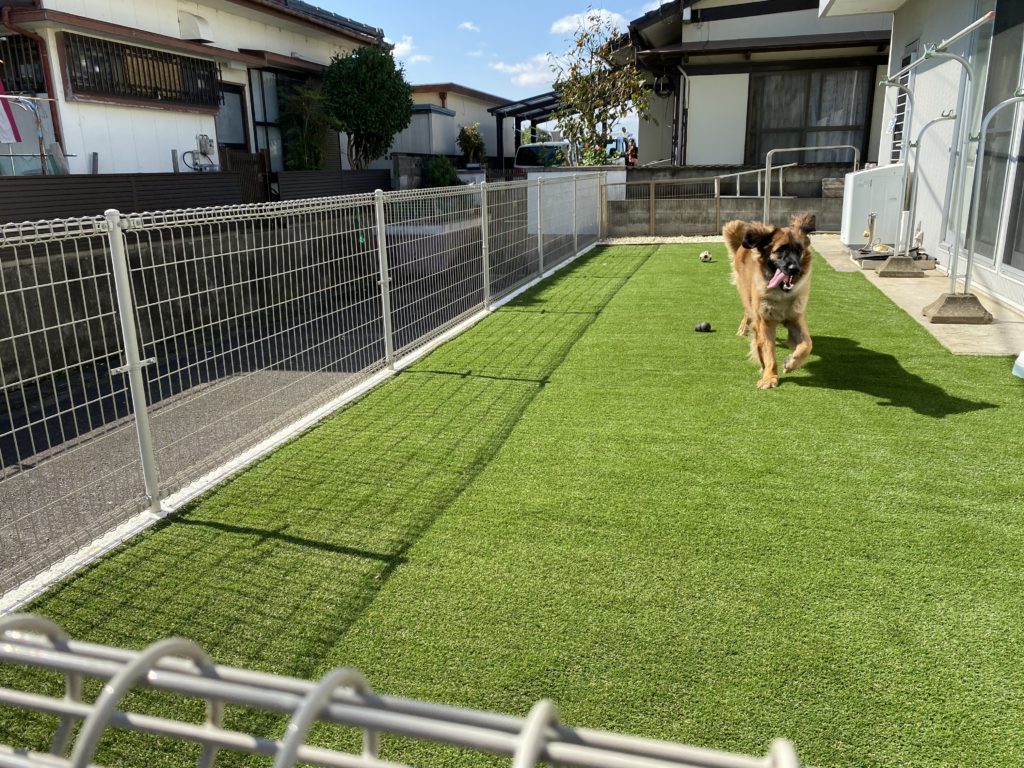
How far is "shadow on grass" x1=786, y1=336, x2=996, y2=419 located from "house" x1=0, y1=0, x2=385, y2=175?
10.1 m

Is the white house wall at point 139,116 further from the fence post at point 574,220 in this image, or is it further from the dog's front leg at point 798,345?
the dog's front leg at point 798,345

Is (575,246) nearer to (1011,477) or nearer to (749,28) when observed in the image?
(749,28)

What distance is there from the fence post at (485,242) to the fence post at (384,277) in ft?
7.60

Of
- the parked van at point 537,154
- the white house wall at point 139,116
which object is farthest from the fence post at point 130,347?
the parked van at point 537,154

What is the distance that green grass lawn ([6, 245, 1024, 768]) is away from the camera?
228cm

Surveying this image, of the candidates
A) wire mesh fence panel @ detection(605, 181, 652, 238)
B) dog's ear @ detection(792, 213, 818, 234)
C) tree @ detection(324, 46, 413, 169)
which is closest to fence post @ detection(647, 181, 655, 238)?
wire mesh fence panel @ detection(605, 181, 652, 238)

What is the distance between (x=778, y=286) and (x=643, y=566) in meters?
2.83

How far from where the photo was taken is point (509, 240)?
9.62m

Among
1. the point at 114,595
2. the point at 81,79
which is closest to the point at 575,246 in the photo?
the point at 81,79

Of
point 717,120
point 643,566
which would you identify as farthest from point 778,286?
point 717,120

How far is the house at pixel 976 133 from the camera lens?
7.08m

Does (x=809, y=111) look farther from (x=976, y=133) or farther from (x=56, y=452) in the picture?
(x=56, y=452)

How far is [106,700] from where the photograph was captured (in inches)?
31.1

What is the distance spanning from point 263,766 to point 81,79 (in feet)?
39.9
